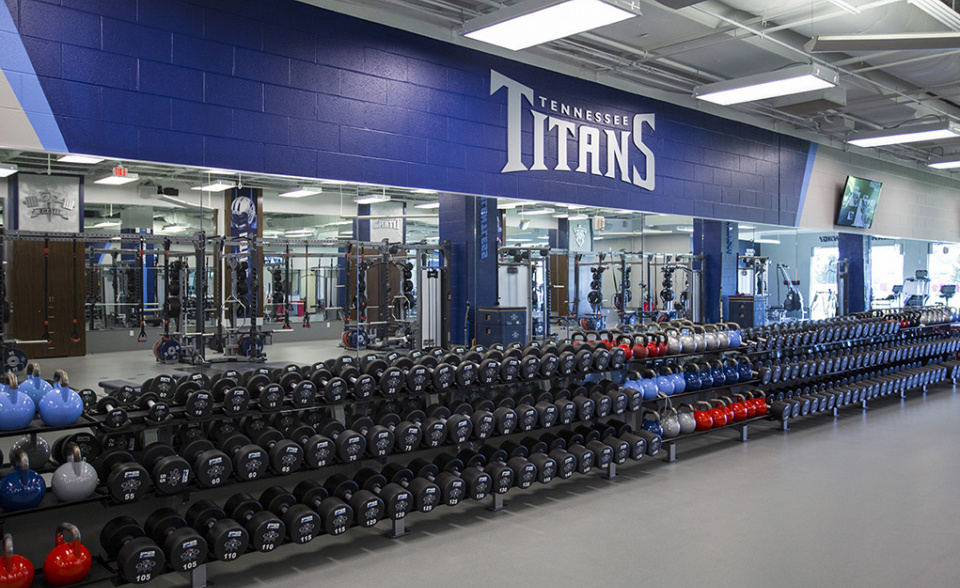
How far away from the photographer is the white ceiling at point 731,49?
210 inches

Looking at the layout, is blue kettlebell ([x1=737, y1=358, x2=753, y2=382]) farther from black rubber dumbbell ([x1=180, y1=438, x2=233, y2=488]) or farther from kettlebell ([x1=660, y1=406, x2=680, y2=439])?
black rubber dumbbell ([x1=180, y1=438, x2=233, y2=488])

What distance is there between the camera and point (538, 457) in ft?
15.1

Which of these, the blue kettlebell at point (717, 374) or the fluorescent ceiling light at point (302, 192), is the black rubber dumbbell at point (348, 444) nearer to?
the fluorescent ceiling light at point (302, 192)

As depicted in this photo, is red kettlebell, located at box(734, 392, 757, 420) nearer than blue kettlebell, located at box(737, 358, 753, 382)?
Yes

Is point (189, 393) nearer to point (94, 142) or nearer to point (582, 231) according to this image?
point (94, 142)

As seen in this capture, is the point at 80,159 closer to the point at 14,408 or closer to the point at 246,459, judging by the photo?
the point at 14,408

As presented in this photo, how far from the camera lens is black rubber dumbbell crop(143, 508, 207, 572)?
3.06 meters

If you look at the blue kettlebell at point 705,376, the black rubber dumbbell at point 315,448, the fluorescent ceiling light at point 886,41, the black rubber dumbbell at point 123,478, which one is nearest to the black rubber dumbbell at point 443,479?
the black rubber dumbbell at point 315,448

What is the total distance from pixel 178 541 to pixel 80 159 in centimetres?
220

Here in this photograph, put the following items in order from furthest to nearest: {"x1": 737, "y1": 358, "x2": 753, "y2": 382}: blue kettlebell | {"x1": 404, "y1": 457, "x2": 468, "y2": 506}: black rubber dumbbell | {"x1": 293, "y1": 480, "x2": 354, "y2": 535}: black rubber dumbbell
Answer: {"x1": 737, "y1": 358, "x2": 753, "y2": 382}: blue kettlebell
{"x1": 404, "y1": 457, "x2": 468, "y2": 506}: black rubber dumbbell
{"x1": 293, "y1": 480, "x2": 354, "y2": 535}: black rubber dumbbell

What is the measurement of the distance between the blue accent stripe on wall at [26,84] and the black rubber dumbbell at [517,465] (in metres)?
3.06


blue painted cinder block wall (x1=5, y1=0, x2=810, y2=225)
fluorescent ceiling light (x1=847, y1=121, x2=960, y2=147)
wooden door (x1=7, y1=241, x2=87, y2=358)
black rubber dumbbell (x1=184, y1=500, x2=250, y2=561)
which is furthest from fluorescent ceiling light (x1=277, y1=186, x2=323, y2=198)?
fluorescent ceiling light (x1=847, y1=121, x2=960, y2=147)

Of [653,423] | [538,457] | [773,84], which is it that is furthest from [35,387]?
[773,84]

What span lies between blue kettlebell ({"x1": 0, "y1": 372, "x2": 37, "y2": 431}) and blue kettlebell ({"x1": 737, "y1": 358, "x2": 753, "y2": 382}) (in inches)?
223
